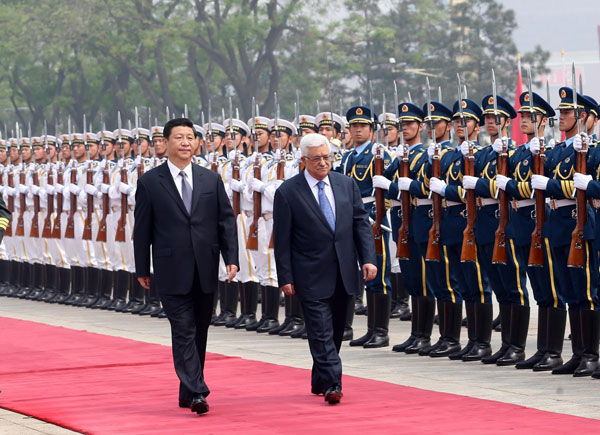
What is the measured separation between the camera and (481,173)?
33.0 ft

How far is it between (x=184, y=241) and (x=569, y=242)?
99.3 inches

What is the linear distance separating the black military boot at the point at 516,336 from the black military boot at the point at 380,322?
4.77 ft

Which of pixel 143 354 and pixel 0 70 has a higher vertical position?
pixel 0 70

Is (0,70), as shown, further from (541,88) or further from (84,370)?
(84,370)

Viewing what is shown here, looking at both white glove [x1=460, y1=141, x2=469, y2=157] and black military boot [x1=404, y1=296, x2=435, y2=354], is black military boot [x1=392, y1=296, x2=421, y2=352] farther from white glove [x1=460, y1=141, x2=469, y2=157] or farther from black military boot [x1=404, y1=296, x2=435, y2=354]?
white glove [x1=460, y1=141, x2=469, y2=157]

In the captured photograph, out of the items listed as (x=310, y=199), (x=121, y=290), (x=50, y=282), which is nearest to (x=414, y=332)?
(x=310, y=199)

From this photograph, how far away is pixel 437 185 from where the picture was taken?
33.6 ft

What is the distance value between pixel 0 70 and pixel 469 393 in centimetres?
3655

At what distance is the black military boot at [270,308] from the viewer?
1292 cm

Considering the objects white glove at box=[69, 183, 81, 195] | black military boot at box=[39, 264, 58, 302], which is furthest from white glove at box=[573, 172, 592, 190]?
black military boot at box=[39, 264, 58, 302]

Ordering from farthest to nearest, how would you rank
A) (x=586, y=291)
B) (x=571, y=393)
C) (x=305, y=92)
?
1. (x=305, y=92)
2. (x=586, y=291)
3. (x=571, y=393)

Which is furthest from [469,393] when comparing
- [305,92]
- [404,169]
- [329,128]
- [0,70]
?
[0,70]

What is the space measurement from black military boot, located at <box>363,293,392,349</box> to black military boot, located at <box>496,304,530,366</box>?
1453 millimetres

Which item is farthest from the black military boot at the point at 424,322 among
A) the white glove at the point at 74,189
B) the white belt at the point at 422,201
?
the white glove at the point at 74,189
